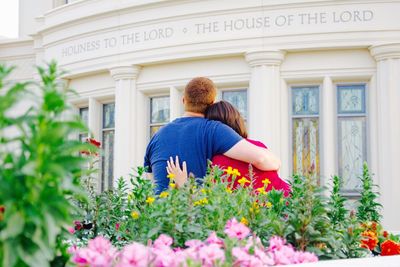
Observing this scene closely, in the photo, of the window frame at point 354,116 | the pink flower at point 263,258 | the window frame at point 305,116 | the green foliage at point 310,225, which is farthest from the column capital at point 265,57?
the pink flower at point 263,258

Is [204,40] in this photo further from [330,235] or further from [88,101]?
[330,235]

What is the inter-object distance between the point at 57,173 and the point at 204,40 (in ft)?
39.0

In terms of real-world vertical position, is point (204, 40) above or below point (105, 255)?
above

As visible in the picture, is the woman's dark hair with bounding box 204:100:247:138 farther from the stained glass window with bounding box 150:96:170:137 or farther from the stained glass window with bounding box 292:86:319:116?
the stained glass window with bounding box 150:96:170:137

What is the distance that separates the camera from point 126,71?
15.1m

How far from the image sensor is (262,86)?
13.6m

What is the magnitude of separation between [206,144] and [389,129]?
26.8 feet

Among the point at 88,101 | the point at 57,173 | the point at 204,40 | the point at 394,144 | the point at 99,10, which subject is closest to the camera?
the point at 57,173

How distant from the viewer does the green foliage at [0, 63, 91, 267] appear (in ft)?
7.72

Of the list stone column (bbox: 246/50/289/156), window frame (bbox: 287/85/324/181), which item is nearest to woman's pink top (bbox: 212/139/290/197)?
stone column (bbox: 246/50/289/156)

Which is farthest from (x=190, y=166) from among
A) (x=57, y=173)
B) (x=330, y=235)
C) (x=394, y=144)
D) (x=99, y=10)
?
(x=99, y=10)

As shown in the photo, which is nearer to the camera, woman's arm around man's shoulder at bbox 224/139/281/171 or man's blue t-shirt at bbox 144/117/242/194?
woman's arm around man's shoulder at bbox 224/139/281/171

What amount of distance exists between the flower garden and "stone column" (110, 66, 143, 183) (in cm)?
915

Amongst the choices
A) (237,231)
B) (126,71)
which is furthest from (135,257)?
(126,71)
